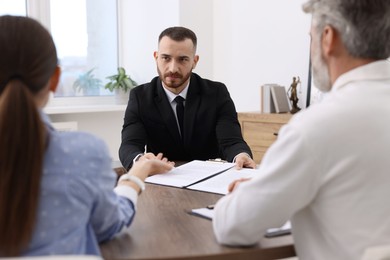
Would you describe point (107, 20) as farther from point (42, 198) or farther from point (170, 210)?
point (42, 198)

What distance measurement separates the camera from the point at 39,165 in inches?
37.0

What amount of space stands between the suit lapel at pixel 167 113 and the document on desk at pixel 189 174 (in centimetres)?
50

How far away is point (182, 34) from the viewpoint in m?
2.67

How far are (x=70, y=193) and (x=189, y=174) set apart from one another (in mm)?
943

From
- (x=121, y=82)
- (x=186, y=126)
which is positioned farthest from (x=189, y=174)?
(x=121, y=82)

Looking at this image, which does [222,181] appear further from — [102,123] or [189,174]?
[102,123]

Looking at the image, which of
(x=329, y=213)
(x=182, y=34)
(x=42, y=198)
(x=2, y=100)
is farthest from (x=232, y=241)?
(x=182, y=34)

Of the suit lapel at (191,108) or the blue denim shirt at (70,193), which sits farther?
the suit lapel at (191,108)

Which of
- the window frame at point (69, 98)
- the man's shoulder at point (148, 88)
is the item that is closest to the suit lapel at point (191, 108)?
the man's shoulder at point (148, 88)

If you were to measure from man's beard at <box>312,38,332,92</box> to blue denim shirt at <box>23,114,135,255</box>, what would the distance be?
571mm

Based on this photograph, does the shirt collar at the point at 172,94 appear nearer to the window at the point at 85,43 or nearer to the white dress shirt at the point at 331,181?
the white dress shirt at the point at 331,181

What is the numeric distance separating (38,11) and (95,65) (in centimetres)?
76

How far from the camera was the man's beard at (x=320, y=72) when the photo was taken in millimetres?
1199

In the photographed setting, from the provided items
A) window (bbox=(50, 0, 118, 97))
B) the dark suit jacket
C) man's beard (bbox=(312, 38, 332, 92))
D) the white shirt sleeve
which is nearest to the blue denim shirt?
the white shirt sleeve
